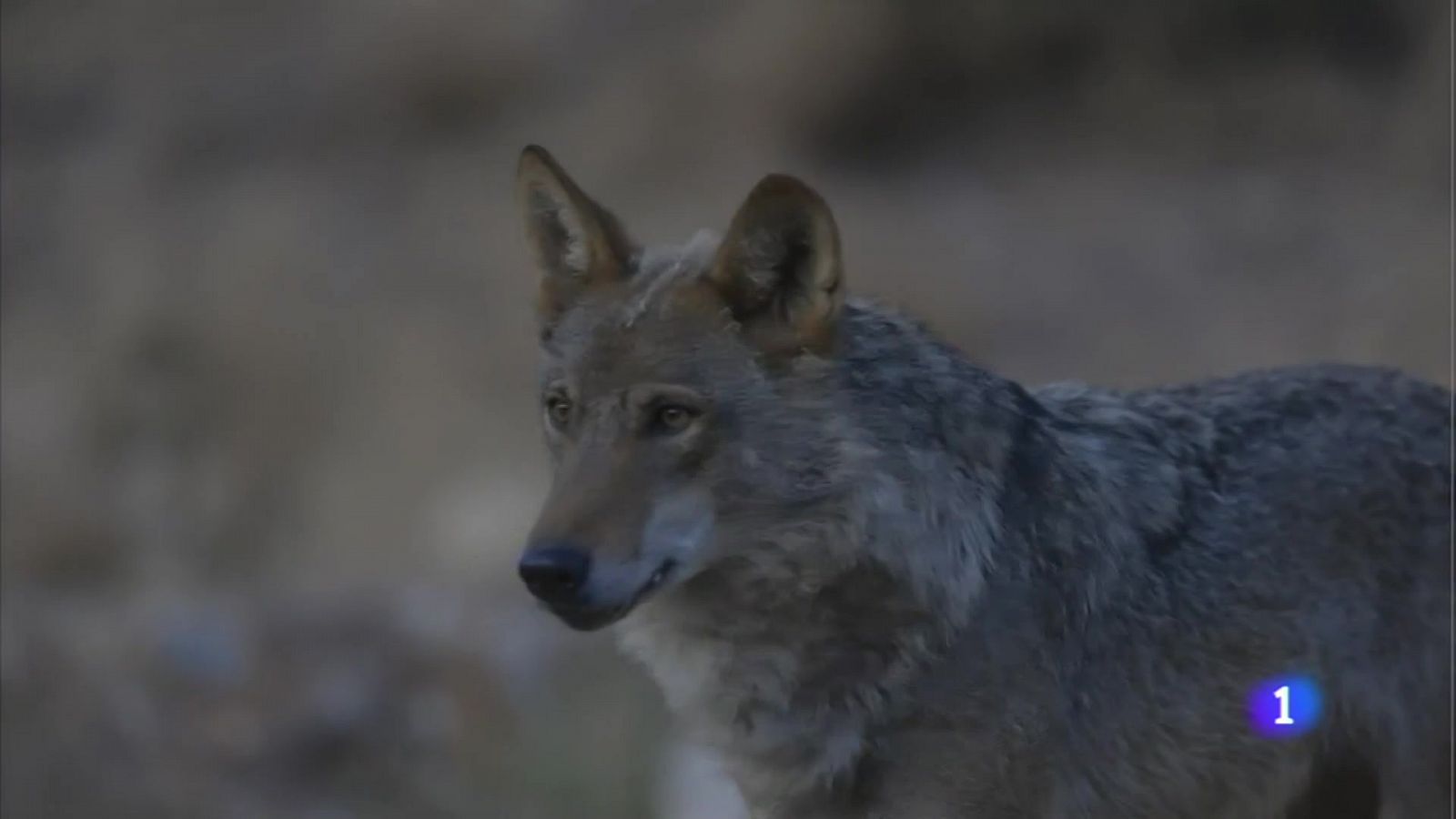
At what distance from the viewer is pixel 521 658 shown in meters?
9.38

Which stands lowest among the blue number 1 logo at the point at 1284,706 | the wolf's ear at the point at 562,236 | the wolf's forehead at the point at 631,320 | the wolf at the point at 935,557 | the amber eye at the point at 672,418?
the blue number 1 logo at the point at 1284,706

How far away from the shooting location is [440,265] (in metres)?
11.0

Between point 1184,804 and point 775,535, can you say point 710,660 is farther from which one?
point 1184,804

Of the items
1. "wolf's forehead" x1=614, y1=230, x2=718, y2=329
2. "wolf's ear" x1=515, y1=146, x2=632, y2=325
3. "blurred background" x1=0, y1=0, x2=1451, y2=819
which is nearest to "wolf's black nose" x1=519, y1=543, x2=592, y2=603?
"wolf's forehead" x1=614, y1=230, x2=718, y2=329

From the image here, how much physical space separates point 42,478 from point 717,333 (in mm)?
8264

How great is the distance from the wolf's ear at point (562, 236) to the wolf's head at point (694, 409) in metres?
0.10

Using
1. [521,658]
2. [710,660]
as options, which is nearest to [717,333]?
[710,660]

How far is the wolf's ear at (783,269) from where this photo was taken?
3.55m

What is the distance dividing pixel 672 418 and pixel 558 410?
0.87ft

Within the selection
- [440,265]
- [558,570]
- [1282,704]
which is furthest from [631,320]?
[440,265]

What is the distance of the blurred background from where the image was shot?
9.59 m

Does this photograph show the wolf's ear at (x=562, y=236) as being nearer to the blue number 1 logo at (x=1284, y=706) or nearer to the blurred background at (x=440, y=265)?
the blue number 1 logo at (x=1284, y=706)

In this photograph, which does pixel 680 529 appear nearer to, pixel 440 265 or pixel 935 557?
pixel 935 557

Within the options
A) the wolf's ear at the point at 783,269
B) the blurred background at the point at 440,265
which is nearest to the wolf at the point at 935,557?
the wolf's ear at the point at 783,269
